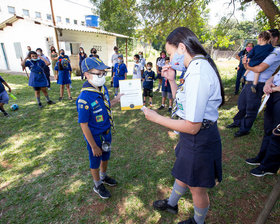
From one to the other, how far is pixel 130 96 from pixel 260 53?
2869mm

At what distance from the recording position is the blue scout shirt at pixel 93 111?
2.08 metres

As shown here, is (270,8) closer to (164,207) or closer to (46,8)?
(164,207)

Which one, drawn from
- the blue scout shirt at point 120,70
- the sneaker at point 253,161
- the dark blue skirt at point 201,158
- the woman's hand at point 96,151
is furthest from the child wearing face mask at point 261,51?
the blue scout shirt at point 120,70

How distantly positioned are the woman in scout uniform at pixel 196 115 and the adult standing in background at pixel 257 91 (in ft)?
8.09

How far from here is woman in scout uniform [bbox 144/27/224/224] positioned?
1.25 meters

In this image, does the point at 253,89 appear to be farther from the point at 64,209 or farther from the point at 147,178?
the point at 64,209

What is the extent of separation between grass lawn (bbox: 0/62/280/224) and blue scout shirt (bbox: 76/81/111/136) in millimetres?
1262

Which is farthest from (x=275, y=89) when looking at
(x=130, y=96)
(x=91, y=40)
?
(x=91, y=40)

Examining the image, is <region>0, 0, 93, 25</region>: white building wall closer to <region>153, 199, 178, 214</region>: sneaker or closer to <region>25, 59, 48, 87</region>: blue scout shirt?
<region>25, 59, 48, 87</region>: blue scout shirt

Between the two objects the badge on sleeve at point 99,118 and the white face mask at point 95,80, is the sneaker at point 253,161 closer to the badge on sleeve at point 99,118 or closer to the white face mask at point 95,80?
the badge on sleeve at point 99,118

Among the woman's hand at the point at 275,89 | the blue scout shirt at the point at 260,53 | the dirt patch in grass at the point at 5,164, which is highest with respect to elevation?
the blue scout shirt at the point at 260,53

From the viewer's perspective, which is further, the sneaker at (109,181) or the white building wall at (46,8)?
the white building wall at (46,8)

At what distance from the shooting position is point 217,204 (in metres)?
2.54

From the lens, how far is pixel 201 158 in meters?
1.54
